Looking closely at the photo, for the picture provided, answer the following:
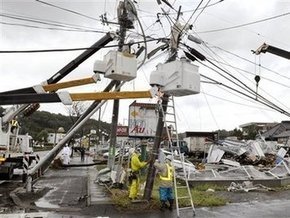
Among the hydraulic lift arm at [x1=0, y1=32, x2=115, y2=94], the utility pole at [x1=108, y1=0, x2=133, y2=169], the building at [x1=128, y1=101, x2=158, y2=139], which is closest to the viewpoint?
the utility pole at [x1=108, y1=0, x2=133, y2=169]

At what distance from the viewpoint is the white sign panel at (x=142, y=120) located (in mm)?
32562

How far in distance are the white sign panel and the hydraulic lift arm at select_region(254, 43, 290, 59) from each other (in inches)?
637

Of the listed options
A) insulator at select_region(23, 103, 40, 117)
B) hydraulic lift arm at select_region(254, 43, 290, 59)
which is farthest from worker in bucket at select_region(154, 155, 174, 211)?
insulator at select_region(23, 103, 40, 117)

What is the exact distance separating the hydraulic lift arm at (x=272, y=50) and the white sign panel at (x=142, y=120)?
1618cm

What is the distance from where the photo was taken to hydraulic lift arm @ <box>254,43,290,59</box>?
631 inches

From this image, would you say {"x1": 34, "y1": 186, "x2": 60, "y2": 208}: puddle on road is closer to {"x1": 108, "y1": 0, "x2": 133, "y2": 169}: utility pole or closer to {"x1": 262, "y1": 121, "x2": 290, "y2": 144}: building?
{"x1": 108, "y1": 0, "x2": 133, "y2": 169}: utility pole

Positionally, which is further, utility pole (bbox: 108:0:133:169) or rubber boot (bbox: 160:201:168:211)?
utility pole (bbox: 108:0:133:169)

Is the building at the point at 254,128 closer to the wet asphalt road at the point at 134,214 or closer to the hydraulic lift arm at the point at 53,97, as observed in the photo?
the wet asphalt road at the point at 134,214

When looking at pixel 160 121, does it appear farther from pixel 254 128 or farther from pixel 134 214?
pixel 254 128

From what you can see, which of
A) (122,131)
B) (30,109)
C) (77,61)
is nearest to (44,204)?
(77,61)

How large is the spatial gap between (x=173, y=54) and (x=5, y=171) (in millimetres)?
11864

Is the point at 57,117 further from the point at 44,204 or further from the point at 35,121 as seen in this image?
the point at 44,204

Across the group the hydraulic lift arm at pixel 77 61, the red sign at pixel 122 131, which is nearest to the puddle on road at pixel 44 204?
the hydraulic lift arm at pixel 77 61

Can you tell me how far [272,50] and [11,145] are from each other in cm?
1332
